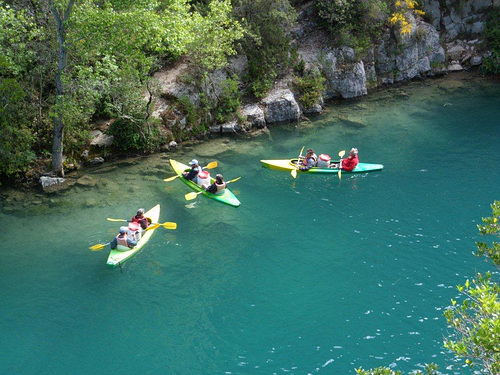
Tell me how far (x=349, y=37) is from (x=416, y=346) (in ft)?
73.2

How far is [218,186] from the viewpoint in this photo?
19469 mm

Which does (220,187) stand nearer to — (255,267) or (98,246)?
(255,267)

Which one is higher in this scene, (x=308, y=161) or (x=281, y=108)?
(x=281, y=108)

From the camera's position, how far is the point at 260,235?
57.3 feet

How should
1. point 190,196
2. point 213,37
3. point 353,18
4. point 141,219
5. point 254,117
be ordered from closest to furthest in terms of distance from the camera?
1. point 141,219
2. point 190,196
3. point 213,37
4. point 254,117
5. point 353,18

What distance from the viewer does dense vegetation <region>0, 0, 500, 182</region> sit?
62.6 ft

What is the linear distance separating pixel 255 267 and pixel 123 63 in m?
11.9

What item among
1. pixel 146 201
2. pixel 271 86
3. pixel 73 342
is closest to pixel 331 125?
pixel 271 86

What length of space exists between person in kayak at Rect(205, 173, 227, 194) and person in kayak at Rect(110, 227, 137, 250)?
4.50 m

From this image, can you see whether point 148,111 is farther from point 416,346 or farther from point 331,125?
point 416,346

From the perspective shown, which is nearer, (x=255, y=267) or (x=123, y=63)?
(x=255, y=267)

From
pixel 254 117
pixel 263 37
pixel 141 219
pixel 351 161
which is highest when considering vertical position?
pixel 263 37

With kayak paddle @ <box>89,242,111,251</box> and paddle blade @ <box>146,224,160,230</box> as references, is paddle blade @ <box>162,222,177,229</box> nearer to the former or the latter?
paddle blade @ <box>146,224,160,230</box>

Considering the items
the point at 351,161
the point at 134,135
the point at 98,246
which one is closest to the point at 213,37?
the point at 134,135
